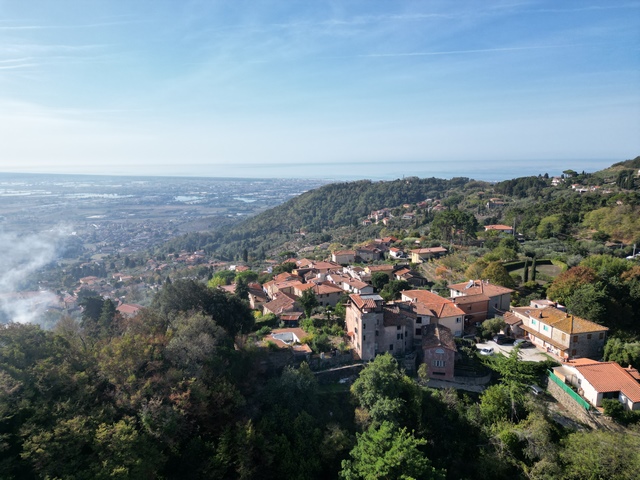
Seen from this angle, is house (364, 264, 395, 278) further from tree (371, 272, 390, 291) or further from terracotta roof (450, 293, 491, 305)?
terracotta roof (450, 293, 491, 305)

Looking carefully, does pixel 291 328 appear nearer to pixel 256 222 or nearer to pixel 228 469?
pixel 228 469

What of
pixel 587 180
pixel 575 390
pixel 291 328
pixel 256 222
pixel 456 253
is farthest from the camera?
pixel 256 222

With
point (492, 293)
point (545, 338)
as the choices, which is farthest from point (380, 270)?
point (545, 338)

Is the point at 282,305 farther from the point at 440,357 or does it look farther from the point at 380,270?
the point at 440,357

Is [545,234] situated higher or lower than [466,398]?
higher

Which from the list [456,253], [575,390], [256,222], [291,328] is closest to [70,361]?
[291,328]
